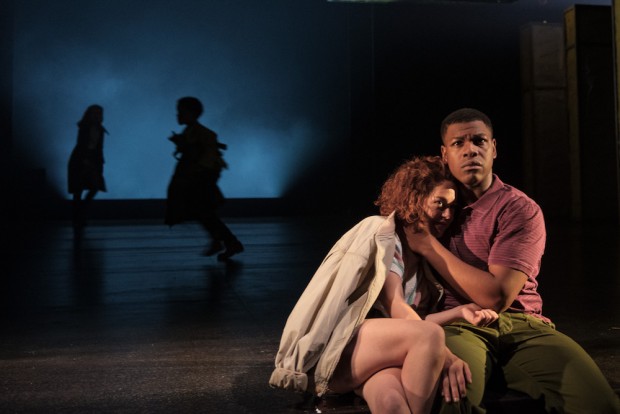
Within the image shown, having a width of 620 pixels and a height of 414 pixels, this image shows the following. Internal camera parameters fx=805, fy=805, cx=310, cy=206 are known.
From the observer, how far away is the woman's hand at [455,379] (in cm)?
273

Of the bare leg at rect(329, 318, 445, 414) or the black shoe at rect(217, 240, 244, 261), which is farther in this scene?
the black shoe at rect(217, 240, 244, 261)

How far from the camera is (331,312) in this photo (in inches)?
111

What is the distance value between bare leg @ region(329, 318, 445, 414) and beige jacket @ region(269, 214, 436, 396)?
Result: 2.6 inches

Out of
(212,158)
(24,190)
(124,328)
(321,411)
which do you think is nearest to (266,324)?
(124,328)

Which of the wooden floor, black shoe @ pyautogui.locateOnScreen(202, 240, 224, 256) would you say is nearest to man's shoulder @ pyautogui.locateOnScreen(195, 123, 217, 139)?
black shoe @ pyautogui.locateOnScreen(202, 240, 224, 256)

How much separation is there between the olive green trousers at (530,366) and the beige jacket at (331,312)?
15.4 inches

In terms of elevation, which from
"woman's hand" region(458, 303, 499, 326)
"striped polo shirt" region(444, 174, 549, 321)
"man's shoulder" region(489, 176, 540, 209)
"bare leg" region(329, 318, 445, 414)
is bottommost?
"bare leg" region(329, 318, 445, 414)

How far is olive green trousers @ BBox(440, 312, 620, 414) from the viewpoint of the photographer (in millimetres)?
2861

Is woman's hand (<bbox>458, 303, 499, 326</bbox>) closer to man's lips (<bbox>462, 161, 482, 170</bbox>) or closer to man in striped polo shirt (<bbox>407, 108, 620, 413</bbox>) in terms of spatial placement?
Answer: man in striped polo shirt (<bbox>407, 108, 620, 413</bbox>)

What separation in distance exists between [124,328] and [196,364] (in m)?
1.20

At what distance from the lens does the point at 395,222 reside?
3111 millimetres

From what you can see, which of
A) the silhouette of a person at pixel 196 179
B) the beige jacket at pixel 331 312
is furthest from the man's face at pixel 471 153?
the silhouette of a person at pixel 196 179

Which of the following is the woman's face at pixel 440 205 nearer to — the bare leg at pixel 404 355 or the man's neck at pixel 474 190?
the man's neck at pixel 474 190

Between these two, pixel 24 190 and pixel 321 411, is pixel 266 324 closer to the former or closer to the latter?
pixel 321 411
